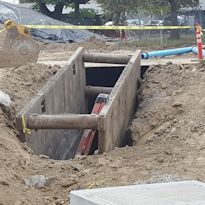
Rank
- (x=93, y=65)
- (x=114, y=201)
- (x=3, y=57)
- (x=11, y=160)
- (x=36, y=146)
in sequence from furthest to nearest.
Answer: (x=93, y=65) < (x=3, y=57) < (x=36, y=146) < (x=11, y=160) < (x=114, y=201)

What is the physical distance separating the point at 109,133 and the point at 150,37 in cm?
2156

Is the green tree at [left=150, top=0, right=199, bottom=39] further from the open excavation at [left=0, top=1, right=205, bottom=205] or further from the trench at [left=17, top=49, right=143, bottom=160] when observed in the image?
the trench at [left=17, top=49, right=143, bottom=160]

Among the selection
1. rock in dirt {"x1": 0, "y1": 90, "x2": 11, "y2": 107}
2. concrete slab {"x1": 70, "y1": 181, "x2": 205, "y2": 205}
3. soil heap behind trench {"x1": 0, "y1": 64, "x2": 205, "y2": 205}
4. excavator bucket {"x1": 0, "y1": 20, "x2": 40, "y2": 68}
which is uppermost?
concrete slab {"x1": 70, "y1": 181, "x2": 205, "y2": 205}

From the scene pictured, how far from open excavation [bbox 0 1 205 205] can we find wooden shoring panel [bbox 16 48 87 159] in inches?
0.8

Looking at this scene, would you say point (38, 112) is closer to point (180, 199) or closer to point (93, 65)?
point (93, 65)

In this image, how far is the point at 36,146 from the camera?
9.69m

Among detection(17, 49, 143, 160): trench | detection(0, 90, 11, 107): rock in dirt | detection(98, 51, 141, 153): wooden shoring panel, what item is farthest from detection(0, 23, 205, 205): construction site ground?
detection(17, 49, 143, 160): trench

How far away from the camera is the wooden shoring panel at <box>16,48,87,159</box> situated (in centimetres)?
989

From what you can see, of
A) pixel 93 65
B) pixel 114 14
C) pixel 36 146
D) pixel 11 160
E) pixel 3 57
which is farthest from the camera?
pixel 114 14

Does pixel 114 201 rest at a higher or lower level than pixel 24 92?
higher

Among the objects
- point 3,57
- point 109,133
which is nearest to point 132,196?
point 109,133

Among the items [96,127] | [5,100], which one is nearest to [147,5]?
[5,100]

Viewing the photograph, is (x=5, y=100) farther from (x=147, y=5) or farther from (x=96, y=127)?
(x=147, y=5)

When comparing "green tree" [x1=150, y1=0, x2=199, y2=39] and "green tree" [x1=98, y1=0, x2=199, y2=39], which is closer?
"green tree" [x1=98, y1=0, x2=199, y2=39]
